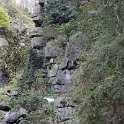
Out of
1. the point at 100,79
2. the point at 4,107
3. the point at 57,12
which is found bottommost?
the point at 4,107

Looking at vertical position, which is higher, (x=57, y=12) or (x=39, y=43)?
(x=57, y=12)

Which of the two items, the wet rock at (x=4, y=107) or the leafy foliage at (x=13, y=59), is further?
the leafy foliage at (x=13, y=59)

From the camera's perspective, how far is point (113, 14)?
661cm

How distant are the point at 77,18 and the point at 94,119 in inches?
276

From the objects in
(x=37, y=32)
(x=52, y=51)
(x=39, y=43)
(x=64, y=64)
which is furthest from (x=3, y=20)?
(x=64, y=64)

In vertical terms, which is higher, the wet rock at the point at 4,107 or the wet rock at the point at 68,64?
the wet rock at the point at 68,64

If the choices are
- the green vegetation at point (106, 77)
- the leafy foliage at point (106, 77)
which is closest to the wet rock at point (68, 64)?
the green vegetation at point (106, 77)

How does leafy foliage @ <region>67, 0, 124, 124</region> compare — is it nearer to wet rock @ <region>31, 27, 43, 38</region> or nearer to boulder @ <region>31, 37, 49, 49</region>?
boulder @ <region>31, 37, 49, 49</region>

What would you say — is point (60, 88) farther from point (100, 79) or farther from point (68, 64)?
point (100, 79)

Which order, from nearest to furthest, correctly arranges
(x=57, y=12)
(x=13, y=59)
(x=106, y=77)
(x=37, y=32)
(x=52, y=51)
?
(x=106, y=77), (x=52, y=51), (x=57, y=12), (x=37, y=32), (x=13, y=59)

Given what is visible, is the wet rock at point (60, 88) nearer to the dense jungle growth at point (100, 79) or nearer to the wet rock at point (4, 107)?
the dense jungle growth at point (100, 79)

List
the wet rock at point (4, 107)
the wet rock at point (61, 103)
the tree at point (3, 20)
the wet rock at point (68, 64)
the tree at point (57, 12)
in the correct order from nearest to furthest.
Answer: the wet rock at point (61, 103) → the wet rock at point (68, 64) → the wet rock at point (4, 107) → the tree at point (57, 12) → the tree at point (3, 20)

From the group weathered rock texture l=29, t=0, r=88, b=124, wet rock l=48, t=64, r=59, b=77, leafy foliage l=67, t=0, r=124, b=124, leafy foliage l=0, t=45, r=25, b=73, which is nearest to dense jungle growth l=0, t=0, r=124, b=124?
leafy foliage l=67, t=0, r=124, b=124

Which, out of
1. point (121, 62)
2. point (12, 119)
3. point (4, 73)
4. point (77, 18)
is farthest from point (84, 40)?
point (4, 73)
